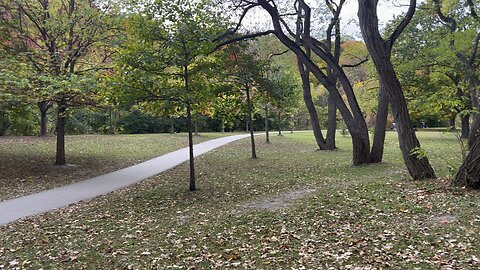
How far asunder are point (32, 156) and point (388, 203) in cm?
1419

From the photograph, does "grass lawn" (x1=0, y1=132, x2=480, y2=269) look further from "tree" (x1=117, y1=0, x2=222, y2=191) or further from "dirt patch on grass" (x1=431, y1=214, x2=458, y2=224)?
"tree" (x1=117, y1=0, x2=222, y2=191)

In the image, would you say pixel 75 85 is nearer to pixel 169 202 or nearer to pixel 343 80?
pixel 169 202

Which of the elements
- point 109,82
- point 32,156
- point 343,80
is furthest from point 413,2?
point 32,156

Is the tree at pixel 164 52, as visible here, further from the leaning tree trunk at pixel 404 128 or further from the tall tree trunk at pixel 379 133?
the tall tree trunk at pixel 379 133

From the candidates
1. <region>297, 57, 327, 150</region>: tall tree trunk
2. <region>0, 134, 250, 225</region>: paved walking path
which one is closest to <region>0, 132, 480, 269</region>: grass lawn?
<region>0, 134, 250, 225</region>: paved walking path

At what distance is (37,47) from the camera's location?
43.7ft

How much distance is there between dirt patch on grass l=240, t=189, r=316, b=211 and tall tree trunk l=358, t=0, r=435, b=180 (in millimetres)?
2290

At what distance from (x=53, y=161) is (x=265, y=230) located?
1158 centimetres

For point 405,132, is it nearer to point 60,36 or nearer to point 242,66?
point 242,66

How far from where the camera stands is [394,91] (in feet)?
27.5

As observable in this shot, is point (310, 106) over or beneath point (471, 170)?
over

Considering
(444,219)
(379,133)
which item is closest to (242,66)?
(379,133)

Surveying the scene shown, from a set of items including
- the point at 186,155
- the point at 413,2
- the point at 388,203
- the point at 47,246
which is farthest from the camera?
the point at 186,155

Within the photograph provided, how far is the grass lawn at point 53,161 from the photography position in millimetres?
10530
